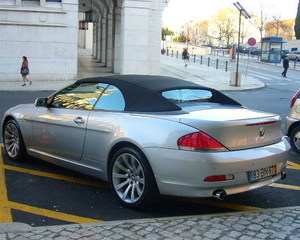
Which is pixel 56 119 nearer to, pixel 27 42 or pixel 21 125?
pixel 21 125

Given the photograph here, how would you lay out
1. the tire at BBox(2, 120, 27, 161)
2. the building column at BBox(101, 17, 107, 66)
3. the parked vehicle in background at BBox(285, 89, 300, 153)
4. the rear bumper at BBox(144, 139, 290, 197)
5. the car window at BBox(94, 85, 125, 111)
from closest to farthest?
the rear bumper at BBox(144, 139, 290, 197) < the car window at BBox(94, 85, 125, 111) < the tire at BBox(2, 120, 27, 161) < the parked vehicle in background at BBox(285, 89, 300, 153) < the building column at BBox(101, 17, 107, 66)

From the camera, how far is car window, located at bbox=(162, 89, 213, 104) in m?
4.86

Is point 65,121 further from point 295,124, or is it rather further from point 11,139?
point 295,124

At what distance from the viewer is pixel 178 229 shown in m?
3.82

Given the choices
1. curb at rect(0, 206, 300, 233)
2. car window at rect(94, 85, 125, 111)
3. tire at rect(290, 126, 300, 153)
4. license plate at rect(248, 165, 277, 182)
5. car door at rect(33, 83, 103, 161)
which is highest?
car window at rect(94, 85, 125, 111)

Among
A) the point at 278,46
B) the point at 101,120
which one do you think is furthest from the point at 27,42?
the point at 278,46

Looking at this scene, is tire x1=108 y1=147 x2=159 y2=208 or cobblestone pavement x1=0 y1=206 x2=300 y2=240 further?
tire x1=108 y1=147 x2=159 y2=208

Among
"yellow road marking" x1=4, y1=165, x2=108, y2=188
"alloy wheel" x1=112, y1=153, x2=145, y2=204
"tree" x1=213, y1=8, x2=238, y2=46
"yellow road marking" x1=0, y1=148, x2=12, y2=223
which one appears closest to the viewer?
"yellow road marking" x1=0, y1=148, x2=12, y2=223

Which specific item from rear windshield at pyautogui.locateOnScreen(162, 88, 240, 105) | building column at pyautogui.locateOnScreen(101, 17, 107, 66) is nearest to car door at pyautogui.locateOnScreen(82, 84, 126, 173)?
rear windshield at pyautogui.locateOnScreen(162, 88, 240, 105)

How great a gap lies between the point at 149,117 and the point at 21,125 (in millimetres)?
2467

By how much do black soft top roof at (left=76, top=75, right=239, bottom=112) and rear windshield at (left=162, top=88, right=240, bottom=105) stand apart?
0.17 ft

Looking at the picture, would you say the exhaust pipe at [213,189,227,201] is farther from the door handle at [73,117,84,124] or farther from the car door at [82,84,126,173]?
the door handle at [73,117,84,124]

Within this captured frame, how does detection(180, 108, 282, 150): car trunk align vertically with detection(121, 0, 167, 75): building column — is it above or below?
below

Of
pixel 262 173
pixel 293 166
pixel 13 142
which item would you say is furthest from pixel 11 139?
pixel 293 166
